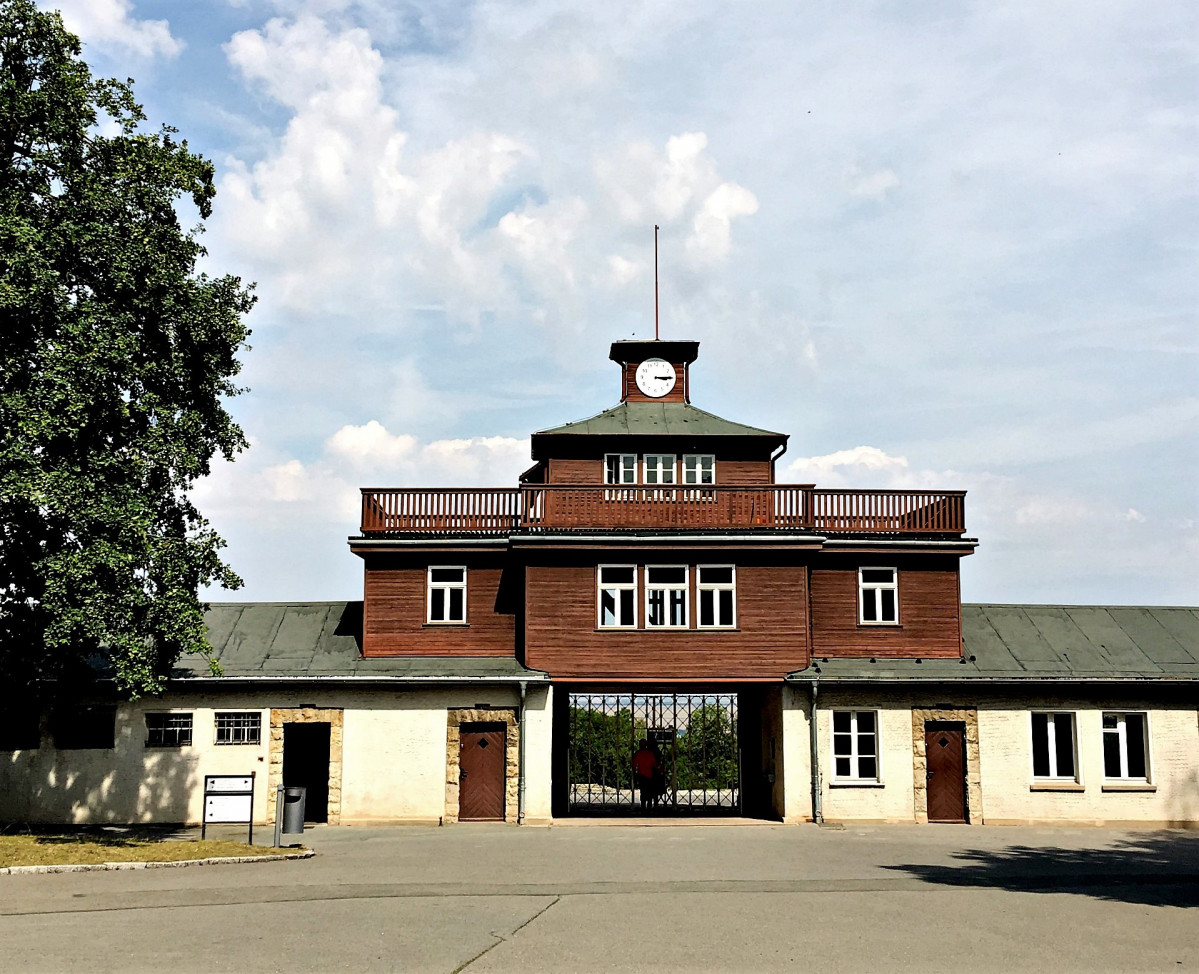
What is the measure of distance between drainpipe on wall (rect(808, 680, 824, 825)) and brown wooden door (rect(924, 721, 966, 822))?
2.37m

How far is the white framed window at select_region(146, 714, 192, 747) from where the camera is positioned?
24.6 metres

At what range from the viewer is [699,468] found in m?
28.8

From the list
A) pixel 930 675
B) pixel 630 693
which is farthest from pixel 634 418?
pixel 930 675

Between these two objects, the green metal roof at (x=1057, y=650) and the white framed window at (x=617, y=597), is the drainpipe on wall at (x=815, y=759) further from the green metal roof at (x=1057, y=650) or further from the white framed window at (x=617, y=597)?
the white framed window at (x=617, y=597)

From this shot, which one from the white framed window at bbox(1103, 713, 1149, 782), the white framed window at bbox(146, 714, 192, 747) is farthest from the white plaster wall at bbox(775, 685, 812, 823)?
the white framed window at bbox(146, 714, 192, 747)

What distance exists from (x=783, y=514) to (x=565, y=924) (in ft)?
48.6

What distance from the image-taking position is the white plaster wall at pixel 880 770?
24547 mm

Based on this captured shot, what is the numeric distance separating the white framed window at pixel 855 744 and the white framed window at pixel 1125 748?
197 inches

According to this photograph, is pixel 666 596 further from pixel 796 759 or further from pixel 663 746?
pixel 663 746

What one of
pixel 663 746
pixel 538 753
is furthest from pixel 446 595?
pixel 663 746

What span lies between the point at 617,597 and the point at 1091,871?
1124cm

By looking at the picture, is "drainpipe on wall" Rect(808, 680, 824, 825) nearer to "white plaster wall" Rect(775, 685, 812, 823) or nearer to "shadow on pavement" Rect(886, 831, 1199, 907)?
"white plaster wall" Rect(775, 685, 812, 823)

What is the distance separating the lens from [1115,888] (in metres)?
15.2

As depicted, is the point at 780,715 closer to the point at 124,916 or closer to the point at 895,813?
the point at 895,813
